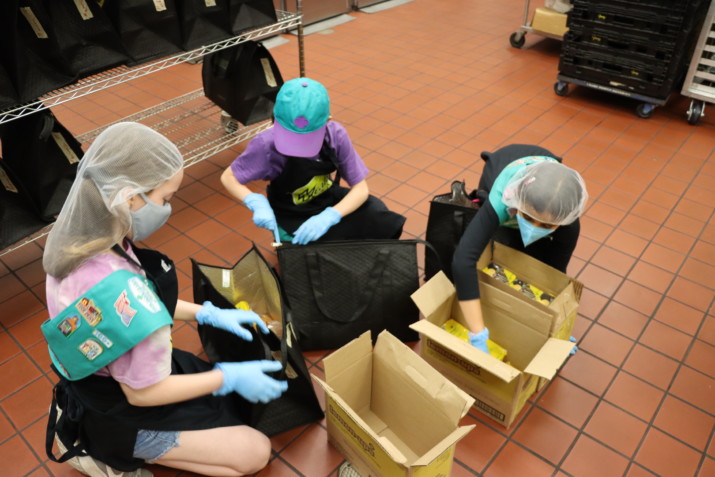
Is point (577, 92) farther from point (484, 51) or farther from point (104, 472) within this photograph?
point (104, 472)

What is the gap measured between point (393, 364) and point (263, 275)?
0.67 m

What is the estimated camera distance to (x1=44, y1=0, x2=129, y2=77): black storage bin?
229 cm

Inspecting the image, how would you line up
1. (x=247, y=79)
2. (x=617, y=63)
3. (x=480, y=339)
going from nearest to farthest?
(x=480, y=339) < (x=247, y=79) < (x=617, y=63)

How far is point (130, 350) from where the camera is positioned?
4.70 ft

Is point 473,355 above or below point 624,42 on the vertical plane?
below

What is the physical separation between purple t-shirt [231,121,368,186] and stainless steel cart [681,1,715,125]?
299 centimetres

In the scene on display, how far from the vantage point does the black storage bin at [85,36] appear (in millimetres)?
2289

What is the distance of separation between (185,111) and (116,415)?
10.1ft

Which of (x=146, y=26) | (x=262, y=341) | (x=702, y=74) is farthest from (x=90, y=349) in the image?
(x=702, y=74)

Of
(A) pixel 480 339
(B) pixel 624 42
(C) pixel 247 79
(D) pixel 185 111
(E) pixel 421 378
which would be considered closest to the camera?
(E) pixel 421 378

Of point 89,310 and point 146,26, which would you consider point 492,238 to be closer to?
point 89,310

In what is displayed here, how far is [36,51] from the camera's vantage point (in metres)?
2.26

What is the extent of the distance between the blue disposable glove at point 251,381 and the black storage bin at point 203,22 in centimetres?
184

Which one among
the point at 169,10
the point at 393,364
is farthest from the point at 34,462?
the point at 169,10
